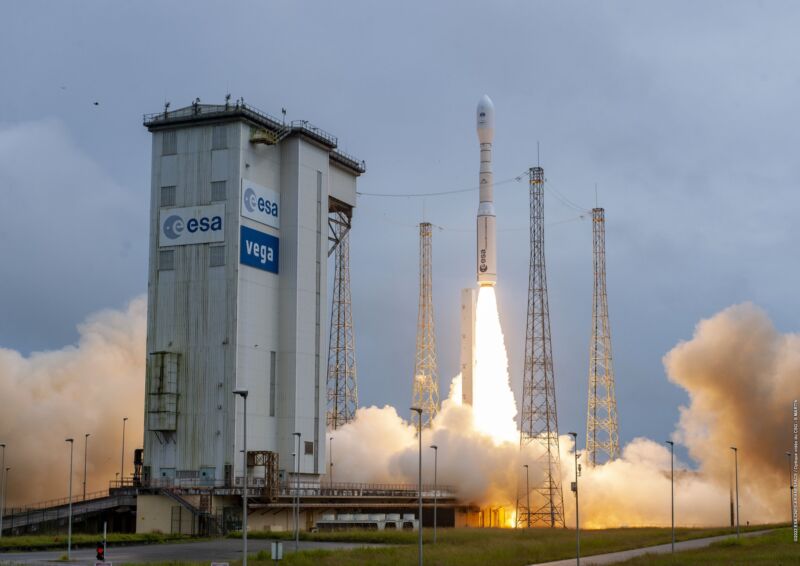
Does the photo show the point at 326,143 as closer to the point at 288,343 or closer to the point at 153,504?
the point at 288,343

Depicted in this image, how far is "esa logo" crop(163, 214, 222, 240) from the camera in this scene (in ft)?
342

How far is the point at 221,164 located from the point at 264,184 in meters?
4.28

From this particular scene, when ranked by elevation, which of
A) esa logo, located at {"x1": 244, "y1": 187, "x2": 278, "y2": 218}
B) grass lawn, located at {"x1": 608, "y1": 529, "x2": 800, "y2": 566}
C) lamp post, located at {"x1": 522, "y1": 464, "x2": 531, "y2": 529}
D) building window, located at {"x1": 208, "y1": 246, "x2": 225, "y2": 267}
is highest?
esa logo, located at {"x1": 244, "y1": 187, "x2": 278, "y2": 218}

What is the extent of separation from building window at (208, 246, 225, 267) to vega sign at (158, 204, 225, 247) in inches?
29.3

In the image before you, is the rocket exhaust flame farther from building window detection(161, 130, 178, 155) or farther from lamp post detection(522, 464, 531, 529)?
building window detection(161, 130, 178, 155)

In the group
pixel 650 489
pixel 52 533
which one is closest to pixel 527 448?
pixel 650 489

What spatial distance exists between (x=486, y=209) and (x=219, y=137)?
24362 millimetres

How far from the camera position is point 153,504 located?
98.3 meters

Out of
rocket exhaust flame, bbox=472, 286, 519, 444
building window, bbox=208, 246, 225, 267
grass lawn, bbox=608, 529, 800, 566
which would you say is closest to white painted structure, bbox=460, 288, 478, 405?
rocket exhaust flame, bbox=472, 286, 519, 444

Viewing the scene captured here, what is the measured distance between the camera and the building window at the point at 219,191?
10462cm

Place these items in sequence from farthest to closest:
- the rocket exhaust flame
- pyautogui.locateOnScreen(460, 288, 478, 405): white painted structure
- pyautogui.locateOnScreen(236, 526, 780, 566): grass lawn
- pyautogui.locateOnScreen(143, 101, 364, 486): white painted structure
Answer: pyautogui.locateOnScreen(460, 288, 478, 405): white painted structure, the rocket exhaust flame, pyautogui.locateOnScreen(143, 101, 364, 486): white painted structure, pyautogui.locateOnScreen(236, 526, 780, 566): grass lawn

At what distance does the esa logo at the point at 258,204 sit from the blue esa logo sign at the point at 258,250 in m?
1.90

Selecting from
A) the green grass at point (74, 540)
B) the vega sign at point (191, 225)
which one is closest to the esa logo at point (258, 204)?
the vega sign at point (191, 225)

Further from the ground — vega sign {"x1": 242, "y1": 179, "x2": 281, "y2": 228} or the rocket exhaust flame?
vega sign {"x1": 242, "y1": 179, "x2": 281, "y2": 228}
